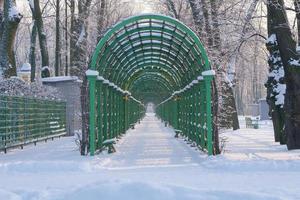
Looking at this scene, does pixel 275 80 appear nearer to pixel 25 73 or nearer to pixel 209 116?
pixel 209 116

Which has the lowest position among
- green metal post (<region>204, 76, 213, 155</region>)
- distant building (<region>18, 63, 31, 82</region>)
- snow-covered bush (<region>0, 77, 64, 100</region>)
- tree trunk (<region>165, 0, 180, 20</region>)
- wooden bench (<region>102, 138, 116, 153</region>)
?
wooden bench (<region>102, 138, 116, 153</region>)

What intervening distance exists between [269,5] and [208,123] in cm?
428

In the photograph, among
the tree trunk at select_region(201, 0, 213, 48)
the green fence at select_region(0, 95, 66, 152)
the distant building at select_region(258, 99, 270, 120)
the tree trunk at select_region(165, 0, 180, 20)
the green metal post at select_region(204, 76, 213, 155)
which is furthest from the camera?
the distant building at select_region(258, 99, 270, 120)

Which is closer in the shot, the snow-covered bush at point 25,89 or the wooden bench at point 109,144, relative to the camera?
the wooden bench at point 109,144

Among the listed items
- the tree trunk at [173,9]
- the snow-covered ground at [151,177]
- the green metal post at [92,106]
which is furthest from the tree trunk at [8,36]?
the tree trunk at [173,9]

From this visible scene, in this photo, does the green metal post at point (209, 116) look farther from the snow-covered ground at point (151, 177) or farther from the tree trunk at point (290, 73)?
the tree trunk at point (290, 73)

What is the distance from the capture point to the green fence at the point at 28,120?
1540 cm

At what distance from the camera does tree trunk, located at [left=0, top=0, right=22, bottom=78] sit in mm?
20109

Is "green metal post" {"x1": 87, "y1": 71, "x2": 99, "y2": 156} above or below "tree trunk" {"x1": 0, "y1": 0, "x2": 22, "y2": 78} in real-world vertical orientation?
below

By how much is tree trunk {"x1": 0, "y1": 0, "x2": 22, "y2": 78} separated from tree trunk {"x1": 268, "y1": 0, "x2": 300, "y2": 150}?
10136 mm

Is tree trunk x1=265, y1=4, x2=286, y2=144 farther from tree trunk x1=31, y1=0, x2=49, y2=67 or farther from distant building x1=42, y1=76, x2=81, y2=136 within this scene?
tree trunk x1=31, y1=0, x2=49, y2=67

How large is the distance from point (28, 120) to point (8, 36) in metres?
4.12

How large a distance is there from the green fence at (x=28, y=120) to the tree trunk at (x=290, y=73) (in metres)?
8.03

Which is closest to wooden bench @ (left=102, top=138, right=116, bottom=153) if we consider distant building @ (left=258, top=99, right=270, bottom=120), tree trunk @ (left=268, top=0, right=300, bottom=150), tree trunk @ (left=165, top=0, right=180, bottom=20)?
tree trunk @ (left=268, top=0, right=300, bottom=150)
